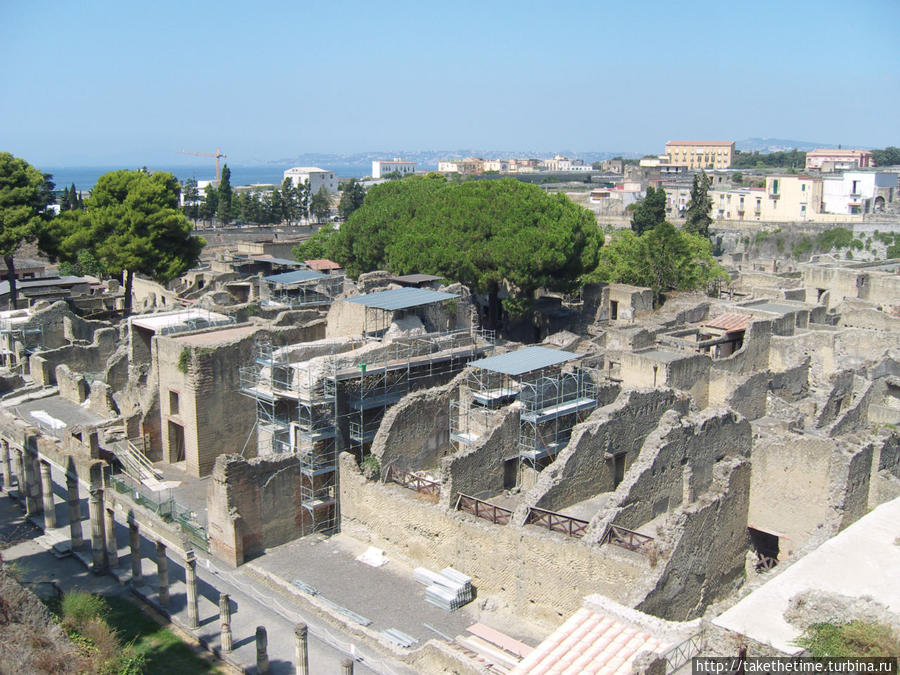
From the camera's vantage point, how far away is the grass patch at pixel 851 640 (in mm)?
9609

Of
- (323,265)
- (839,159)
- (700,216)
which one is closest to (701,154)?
(839,159)

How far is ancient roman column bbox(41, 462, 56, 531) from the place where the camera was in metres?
20.9

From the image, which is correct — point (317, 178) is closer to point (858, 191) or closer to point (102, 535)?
point (858, 191)

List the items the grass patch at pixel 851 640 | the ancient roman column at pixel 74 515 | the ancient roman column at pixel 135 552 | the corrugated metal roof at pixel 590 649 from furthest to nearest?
the ancient roman column at pixel 74 515
the ancient roman column at pixel 135 552
the corrugated metal roof at pixel 590 649
the grass patch at pixel 851 640

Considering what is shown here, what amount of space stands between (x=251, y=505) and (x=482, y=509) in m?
5.35

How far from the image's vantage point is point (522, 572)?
16094 mm

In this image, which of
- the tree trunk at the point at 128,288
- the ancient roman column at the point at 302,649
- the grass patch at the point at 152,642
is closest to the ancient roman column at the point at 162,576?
the grass patch at the point at 152,642

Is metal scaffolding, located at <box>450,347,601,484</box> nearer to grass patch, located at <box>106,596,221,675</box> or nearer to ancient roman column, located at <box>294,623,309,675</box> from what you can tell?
ancient roman column, located at <box>294,623,309,675</box>

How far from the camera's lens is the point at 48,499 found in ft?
69.4

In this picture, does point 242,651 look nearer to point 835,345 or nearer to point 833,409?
point 833,409

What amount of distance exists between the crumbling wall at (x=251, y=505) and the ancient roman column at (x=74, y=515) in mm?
3239

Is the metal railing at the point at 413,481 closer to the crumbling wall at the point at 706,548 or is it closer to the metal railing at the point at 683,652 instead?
the crumbling wall at the point at 706,548

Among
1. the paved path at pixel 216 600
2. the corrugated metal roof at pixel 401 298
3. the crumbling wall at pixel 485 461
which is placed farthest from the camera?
the corrugated metal roof at pixel 401 298

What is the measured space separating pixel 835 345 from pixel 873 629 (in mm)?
Result: 23421
